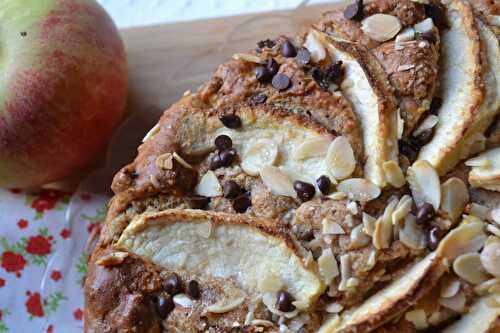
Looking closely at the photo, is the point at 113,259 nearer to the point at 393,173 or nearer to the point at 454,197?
the point at 393,173

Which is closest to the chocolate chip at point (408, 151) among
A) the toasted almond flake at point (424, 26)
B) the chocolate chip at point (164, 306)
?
the toasted almond flake at point (424, 26)

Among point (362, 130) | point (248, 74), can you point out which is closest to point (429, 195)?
point (362, 130)

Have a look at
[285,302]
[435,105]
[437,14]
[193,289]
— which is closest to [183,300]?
[193,289]

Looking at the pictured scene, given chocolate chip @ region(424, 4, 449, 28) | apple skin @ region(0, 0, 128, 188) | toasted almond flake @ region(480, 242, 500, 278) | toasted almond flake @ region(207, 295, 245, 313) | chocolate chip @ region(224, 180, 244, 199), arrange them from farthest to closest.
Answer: apple skin @ region(0, 0, 128, 188), chocolate chip @ region(424, 4, 449, 28), chocolate chip @ region(224, 180, 244, 199), toasted almond flake @ region(207, 295, 245, 313), toasted almond flake @ region(480, 242, 500, 278)

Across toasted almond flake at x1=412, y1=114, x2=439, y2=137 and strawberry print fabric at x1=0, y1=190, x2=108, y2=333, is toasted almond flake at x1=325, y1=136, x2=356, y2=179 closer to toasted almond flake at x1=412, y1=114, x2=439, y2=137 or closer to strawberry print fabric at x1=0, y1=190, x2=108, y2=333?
toasted almond flake at x1=412, y1=114, x2=439, y2=137

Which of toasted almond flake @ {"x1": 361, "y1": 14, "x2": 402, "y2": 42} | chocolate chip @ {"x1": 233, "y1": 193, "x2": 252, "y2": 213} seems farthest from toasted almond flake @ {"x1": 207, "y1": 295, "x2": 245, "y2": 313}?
toasted almond flake @ {"x1": 361, "y1": 14, "x2": 402, "y2": 42}
